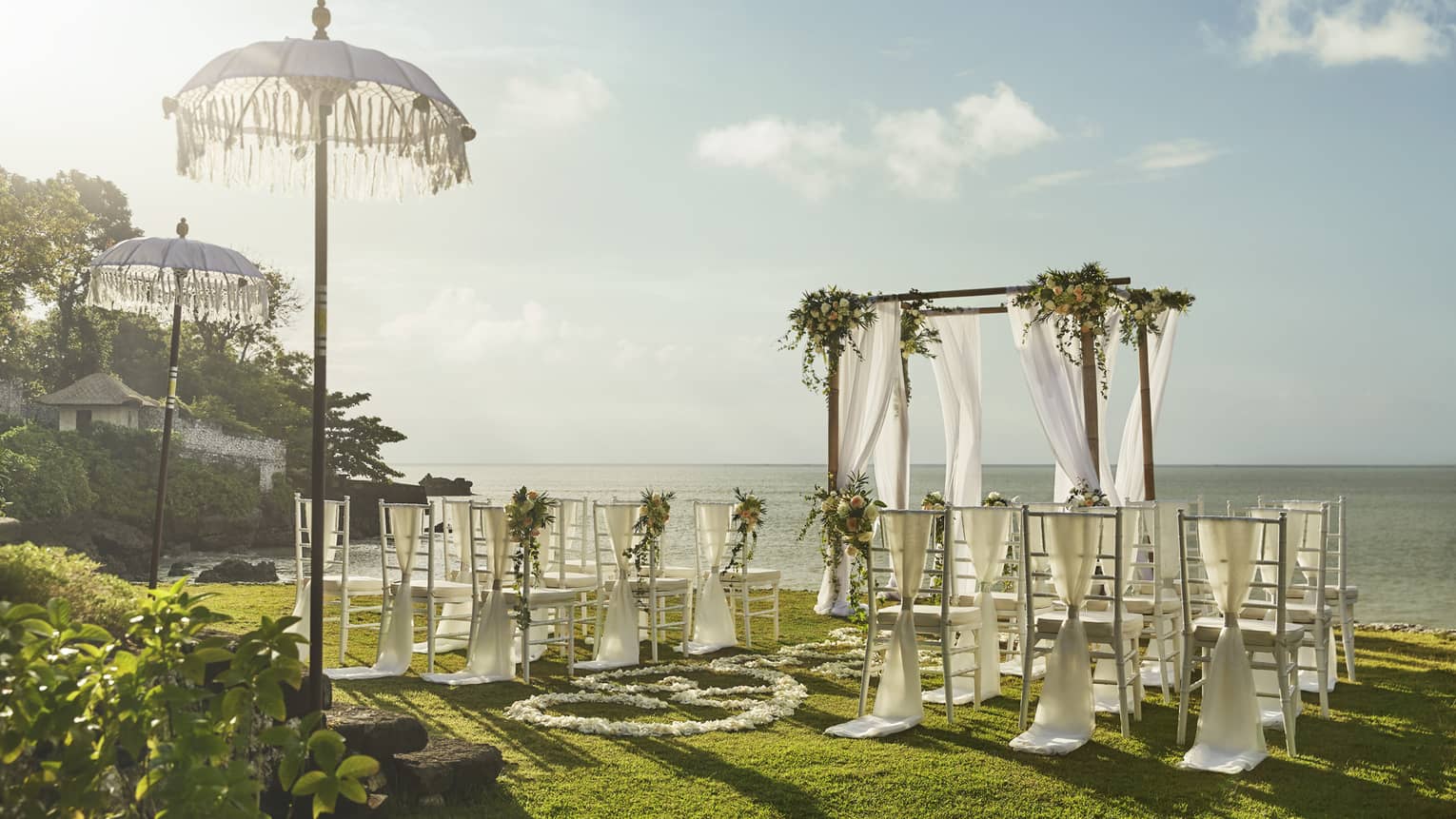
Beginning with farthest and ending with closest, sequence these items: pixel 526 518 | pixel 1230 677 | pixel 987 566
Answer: pixel 526 518 → pixel 987 566 → pixel 1230 677

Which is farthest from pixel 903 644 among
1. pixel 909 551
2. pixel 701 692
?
pixel 701 692

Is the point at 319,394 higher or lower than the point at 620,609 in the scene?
higher

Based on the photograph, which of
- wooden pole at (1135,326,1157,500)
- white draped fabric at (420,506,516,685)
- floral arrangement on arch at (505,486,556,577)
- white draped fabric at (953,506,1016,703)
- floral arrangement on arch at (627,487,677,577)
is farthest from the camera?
wooden pole at (1135,326,1157,500)

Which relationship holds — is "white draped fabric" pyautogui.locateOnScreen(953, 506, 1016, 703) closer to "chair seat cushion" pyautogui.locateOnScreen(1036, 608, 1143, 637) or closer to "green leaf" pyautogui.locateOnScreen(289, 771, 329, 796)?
"chair seat cushion" pyautogui.locateOnScreen(1036, 608, 1143, 637)

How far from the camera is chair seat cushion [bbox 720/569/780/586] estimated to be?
8891 mm

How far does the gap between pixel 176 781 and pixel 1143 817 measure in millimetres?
3587

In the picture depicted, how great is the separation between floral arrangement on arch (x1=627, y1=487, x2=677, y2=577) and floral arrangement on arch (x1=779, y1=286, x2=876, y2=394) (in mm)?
3305

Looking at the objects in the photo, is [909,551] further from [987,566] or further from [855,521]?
[987,566]

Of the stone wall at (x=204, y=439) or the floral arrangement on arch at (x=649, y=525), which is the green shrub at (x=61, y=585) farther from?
the stone wall at (x=204, y=439)

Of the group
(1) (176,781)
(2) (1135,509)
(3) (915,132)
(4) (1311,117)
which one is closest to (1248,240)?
(4) (1311,117)

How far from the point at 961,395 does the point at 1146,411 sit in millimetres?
1766

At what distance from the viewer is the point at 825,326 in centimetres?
1092

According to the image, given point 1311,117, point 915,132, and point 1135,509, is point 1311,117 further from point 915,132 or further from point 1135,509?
point 1135,509

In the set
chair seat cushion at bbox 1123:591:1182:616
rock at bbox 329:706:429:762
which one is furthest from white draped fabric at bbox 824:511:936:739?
rock at bbox 329:706:429:762
